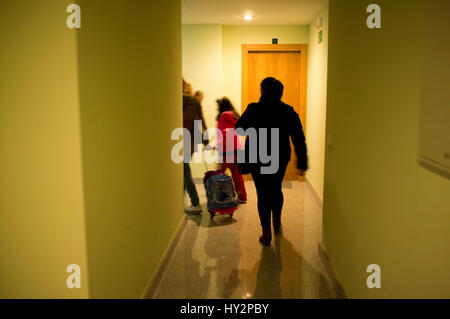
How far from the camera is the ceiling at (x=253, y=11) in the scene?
4.52m

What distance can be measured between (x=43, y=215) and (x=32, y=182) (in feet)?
0.45

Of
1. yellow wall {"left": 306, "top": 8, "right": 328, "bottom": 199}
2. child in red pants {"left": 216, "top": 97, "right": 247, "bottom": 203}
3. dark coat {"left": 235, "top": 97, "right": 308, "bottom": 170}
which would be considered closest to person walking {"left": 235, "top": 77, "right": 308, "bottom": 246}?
dark coat {"left": 235, "top": 97, "right": 308, "bottom": 170}

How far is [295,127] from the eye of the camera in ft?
10.9

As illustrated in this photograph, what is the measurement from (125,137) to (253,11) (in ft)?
11.7

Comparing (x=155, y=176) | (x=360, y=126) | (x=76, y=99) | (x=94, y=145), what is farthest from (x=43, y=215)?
(x=360, y=126)

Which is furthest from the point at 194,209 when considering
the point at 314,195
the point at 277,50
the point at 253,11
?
the point at 277,50

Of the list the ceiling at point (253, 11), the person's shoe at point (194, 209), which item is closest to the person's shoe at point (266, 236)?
the person's shoe at point (194, 209)

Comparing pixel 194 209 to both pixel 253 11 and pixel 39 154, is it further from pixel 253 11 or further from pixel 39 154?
pixel 39 154

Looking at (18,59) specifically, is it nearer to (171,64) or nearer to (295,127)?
(171,64)

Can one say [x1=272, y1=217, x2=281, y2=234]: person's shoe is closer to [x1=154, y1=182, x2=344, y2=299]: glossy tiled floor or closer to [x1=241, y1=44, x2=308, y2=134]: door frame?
[x1=154, y1=182, x2=344, y2=299]: glossy tiled floor

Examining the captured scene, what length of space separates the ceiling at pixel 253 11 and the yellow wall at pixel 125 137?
1.53 metres

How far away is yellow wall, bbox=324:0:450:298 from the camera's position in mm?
1333
